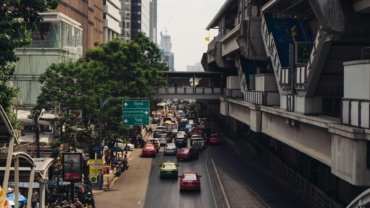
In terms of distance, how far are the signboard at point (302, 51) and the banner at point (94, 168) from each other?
15.3 m

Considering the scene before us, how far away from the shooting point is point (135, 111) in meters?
46.2

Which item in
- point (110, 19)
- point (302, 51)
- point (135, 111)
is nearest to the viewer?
point (302, 51)

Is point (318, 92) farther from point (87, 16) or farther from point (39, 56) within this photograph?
Answer: point (87, 16)

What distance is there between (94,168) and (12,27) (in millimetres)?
17984

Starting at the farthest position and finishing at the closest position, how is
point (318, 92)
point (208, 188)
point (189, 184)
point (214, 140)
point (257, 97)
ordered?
point (214, 140) → point (257, 97) → point (208, 188) → point (189, 184) → point (318, 92)

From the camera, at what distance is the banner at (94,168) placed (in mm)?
39000

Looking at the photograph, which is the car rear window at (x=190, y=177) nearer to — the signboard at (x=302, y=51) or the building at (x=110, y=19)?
the signboard at (x=302, y=51)

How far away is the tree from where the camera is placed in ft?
73.5

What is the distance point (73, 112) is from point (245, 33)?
14.7 metres

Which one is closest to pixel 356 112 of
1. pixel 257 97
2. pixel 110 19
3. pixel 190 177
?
pixel 190 177

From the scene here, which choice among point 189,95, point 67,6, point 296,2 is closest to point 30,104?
point 67,6

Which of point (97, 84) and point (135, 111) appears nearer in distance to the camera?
point (135, 111)

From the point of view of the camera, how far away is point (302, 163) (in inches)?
1761

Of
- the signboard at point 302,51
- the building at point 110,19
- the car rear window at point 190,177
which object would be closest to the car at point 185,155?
the car rear window at point 190,177
